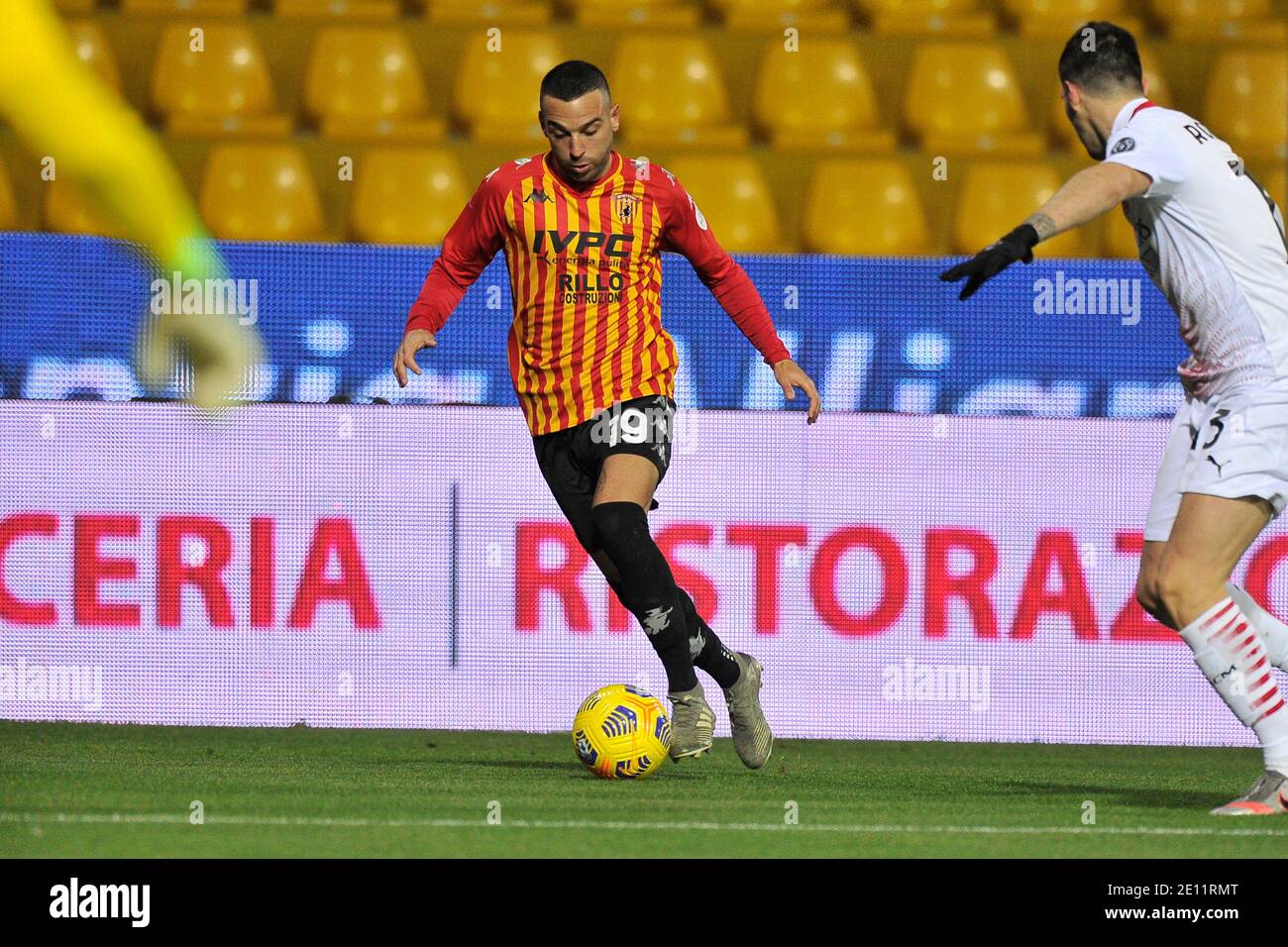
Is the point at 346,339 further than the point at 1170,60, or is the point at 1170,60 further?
the point at 1170,60

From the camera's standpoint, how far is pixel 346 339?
8281mm

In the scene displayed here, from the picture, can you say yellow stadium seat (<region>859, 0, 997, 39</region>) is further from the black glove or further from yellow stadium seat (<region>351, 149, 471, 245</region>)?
the black glove

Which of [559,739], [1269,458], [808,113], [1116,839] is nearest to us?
[1116,839]

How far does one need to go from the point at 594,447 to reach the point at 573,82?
3.64ft

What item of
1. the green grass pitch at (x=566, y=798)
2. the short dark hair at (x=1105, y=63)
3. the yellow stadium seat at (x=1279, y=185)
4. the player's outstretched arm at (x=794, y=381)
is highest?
the yellow stadium seat at (x=1279, y=185)

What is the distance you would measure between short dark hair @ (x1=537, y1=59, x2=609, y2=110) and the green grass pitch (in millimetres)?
2073

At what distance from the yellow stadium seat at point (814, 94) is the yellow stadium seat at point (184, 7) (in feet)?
9.87

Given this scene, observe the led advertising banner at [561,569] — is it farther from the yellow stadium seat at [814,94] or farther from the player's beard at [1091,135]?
the yellow stadium seat at [814,94]

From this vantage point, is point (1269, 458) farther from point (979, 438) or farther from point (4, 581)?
point (4, 581)

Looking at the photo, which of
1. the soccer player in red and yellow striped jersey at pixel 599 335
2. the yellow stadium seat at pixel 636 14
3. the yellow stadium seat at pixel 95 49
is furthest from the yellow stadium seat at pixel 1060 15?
the soccer player in red and yellow striped jersey at pixel 599 335

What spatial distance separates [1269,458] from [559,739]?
3.40m

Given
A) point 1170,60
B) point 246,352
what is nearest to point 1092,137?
point 246,352

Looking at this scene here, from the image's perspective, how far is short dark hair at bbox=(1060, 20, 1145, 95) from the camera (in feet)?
17.4

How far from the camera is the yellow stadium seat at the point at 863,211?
404 inches
